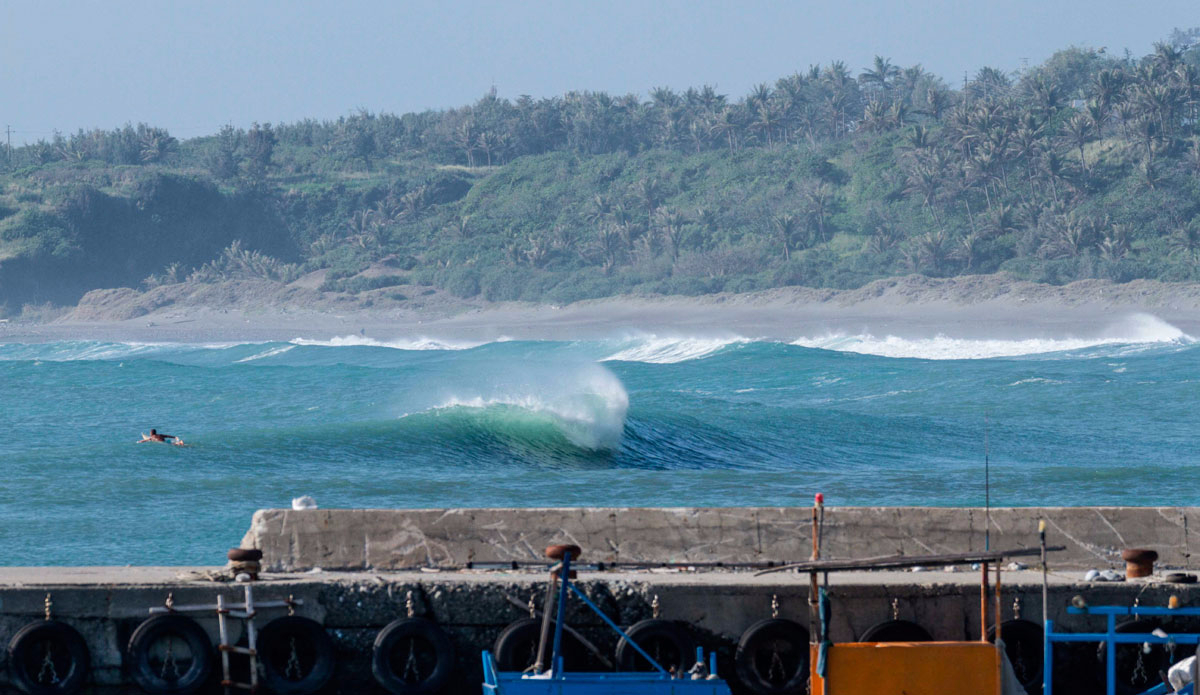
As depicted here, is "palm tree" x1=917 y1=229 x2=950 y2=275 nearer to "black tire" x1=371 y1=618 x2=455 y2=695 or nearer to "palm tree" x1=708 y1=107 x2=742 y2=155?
"palm tree" x1=708 y1=107 x2=742 y2=155

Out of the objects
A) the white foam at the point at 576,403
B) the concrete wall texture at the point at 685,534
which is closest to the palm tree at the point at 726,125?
the white foam at the point at 576,403

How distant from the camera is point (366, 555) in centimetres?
930

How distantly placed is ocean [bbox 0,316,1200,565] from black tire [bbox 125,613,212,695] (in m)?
5.68

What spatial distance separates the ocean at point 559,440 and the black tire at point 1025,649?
8228 millimetres

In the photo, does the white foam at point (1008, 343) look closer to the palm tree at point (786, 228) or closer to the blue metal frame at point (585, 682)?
the palm tree at point (786, 228)

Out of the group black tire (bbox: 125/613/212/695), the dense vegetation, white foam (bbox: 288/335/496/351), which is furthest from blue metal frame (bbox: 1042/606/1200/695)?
the dense vegetation

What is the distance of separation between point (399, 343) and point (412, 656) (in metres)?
72.3

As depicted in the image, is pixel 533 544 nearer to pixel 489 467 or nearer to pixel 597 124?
pixel 489 467

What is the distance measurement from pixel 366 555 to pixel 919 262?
79.8 m

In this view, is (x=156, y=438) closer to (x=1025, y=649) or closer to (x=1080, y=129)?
(x=1025, y=649)

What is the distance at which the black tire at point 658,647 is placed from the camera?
322 inches

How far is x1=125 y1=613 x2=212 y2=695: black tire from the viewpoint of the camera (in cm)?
826

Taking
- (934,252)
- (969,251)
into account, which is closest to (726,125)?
(934,252)

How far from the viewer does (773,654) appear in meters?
8.30
